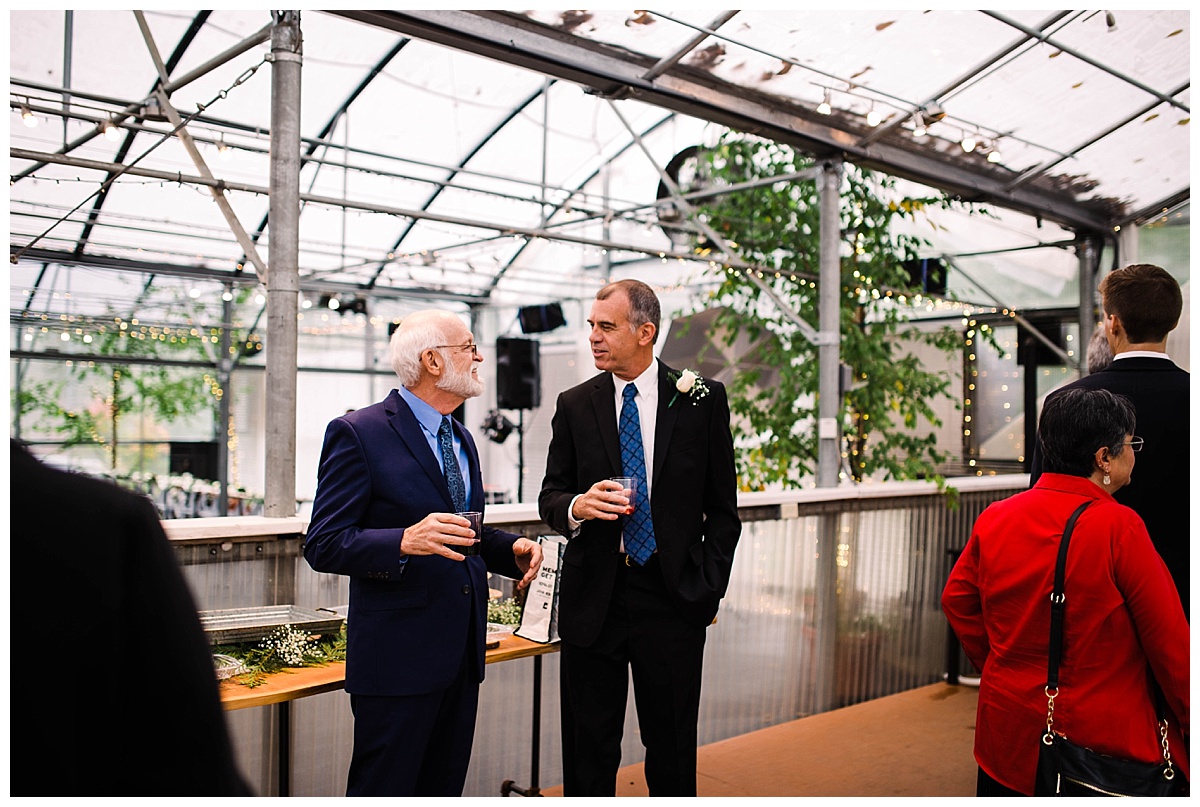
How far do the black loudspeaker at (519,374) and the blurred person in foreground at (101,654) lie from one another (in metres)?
10.3

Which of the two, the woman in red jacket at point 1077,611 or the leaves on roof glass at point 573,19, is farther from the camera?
the leaves on roof glass at point 573,19

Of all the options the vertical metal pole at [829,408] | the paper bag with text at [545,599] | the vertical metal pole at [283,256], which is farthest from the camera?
the vertical metal pole at [829,408]

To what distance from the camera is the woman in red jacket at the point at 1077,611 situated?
77.0 inches

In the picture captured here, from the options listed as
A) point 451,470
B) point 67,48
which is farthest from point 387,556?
point 67,48

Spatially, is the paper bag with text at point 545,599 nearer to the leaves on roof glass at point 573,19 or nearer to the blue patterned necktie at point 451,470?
the blue patterned necktie at point 451,470

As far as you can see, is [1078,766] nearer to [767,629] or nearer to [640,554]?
[640,554]

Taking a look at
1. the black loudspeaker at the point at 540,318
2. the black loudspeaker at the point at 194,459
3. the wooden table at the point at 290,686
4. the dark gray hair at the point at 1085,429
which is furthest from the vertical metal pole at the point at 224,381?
the dark gray hair at the point at 1085,429

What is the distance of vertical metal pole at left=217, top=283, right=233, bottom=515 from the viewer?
1306 cm

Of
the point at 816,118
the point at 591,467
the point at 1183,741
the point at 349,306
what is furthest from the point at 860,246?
the point at 349,306

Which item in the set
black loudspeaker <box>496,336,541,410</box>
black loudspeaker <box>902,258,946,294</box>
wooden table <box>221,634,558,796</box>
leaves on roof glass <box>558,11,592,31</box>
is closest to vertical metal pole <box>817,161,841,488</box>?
leaves on roof glass <box>558,11,592,31</box>

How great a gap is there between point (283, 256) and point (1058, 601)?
2.64 m

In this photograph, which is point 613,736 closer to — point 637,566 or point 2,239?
point 637,566

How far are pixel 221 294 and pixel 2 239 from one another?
502 inches

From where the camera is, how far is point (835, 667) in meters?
4.85
